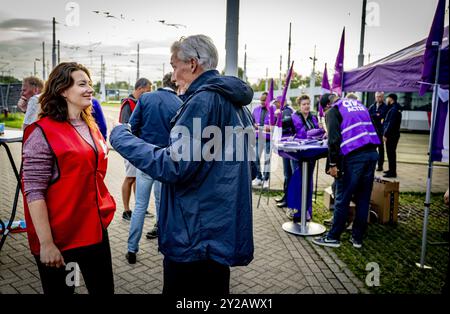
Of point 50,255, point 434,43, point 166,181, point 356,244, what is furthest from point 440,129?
point 50,255

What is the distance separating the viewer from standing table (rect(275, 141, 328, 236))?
5082 mm

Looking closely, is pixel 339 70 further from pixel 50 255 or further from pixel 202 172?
pixel 50 255

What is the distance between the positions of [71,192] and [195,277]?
2.90 ft

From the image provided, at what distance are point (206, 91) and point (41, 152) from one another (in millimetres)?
1001

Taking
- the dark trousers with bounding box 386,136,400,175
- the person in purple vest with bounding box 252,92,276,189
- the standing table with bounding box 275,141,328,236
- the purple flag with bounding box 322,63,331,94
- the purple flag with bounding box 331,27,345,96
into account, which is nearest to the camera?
the standing table with bounding box 275,141,328,236

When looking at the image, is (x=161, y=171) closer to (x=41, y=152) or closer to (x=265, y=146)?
(x=41, y=152)

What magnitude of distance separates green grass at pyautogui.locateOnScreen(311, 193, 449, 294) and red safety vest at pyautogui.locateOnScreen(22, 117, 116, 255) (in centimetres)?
293

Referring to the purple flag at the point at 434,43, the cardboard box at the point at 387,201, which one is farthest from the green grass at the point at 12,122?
the purple flag at the point at 434,43

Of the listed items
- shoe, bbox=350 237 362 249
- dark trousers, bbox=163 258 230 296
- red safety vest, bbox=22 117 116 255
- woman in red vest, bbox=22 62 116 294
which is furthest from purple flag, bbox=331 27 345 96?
dark trousers, bbox=163 258 230 296

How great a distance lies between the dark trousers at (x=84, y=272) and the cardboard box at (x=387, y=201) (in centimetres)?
484

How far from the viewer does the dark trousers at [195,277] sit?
1921 millimetres

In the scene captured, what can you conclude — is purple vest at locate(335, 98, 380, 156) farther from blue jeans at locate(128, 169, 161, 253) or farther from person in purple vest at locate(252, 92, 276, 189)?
person in purple vest at locate(252, 92, 276, 189)

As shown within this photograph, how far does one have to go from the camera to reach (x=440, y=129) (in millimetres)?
3908
